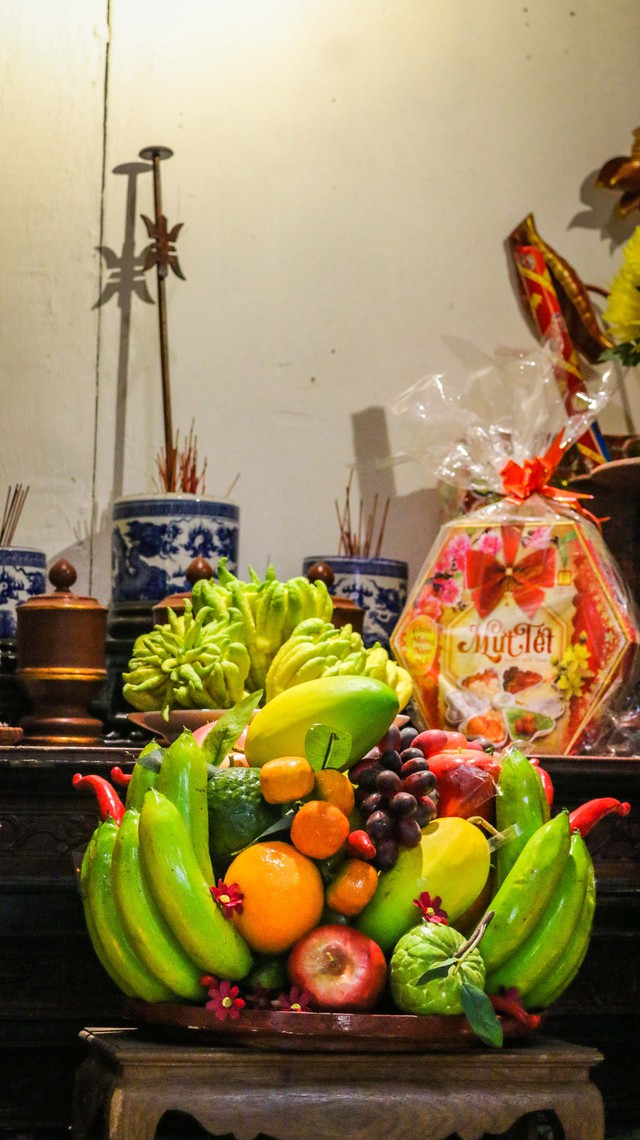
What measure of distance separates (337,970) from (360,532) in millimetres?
1251

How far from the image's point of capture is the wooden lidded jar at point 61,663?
167 centimetres

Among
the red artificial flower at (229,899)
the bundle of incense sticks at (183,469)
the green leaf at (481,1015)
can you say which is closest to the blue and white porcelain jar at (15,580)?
the bundle of incense sticks at (183,469)

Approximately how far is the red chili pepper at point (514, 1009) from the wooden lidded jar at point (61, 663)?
803 mm

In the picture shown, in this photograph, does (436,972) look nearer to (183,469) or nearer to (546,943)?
(546,943)

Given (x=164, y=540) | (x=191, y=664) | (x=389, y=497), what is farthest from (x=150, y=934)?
(x=389, y=497)

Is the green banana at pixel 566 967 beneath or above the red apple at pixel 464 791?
beneath

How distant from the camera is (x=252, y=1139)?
0.94 m

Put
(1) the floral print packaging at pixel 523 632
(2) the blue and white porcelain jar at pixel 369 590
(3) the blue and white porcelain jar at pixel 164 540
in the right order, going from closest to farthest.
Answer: (1) the floral print packaging at pixel 523 632 → (3) the blue and white porcelain jar at pixel 164 540 → (2) the blue and white porcelain jar at pixel 369 590

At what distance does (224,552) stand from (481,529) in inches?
14.6

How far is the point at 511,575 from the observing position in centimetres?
168

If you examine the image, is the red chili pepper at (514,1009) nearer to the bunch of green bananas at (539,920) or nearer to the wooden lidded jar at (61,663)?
the bunch of green bananas at (539,920)

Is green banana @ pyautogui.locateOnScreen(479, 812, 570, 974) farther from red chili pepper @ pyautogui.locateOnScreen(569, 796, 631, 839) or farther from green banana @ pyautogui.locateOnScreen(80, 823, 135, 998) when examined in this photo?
green banana @ pyautogui.locateOnScreen(80, 823, 135, 998)

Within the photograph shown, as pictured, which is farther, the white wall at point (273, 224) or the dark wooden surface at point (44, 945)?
the white wall at point (273, 224)

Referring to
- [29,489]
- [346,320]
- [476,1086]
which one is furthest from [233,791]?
[346,320]
